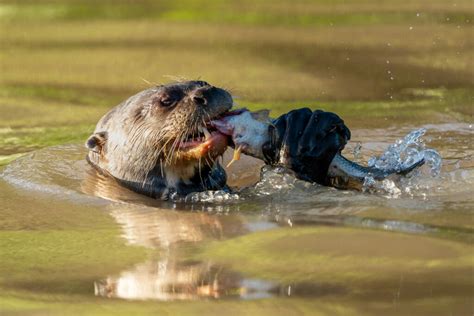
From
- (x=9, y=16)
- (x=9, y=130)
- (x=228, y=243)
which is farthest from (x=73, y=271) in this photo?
(x=9, y=16)

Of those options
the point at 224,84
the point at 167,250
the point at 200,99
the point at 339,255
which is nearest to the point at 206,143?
the point at 200,99

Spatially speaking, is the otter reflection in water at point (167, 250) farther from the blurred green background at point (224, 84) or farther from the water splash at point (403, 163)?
the water splash at point (403, 163)

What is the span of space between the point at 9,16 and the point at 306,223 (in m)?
7.94

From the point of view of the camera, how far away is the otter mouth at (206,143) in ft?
17.6

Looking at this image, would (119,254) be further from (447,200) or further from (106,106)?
(106,106)

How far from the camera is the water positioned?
4035 millimetres

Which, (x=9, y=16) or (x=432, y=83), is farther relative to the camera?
(x=9, y=16)

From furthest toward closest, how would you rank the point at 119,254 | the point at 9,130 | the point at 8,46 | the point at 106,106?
the point at 8,46 < the point at 106,106 < the point at 9,130 < the point at 119,254

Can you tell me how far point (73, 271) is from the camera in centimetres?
445

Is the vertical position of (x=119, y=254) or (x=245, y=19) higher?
(x=245, y=19)

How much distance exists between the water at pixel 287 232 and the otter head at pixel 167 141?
3.9 inches

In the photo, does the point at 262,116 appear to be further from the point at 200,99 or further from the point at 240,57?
the point at 240,57

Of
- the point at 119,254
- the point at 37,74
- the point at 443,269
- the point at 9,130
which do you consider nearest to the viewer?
the point at 443,269

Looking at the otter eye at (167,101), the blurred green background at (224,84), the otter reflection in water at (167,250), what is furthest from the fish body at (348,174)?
the otter eye at (167,101)
